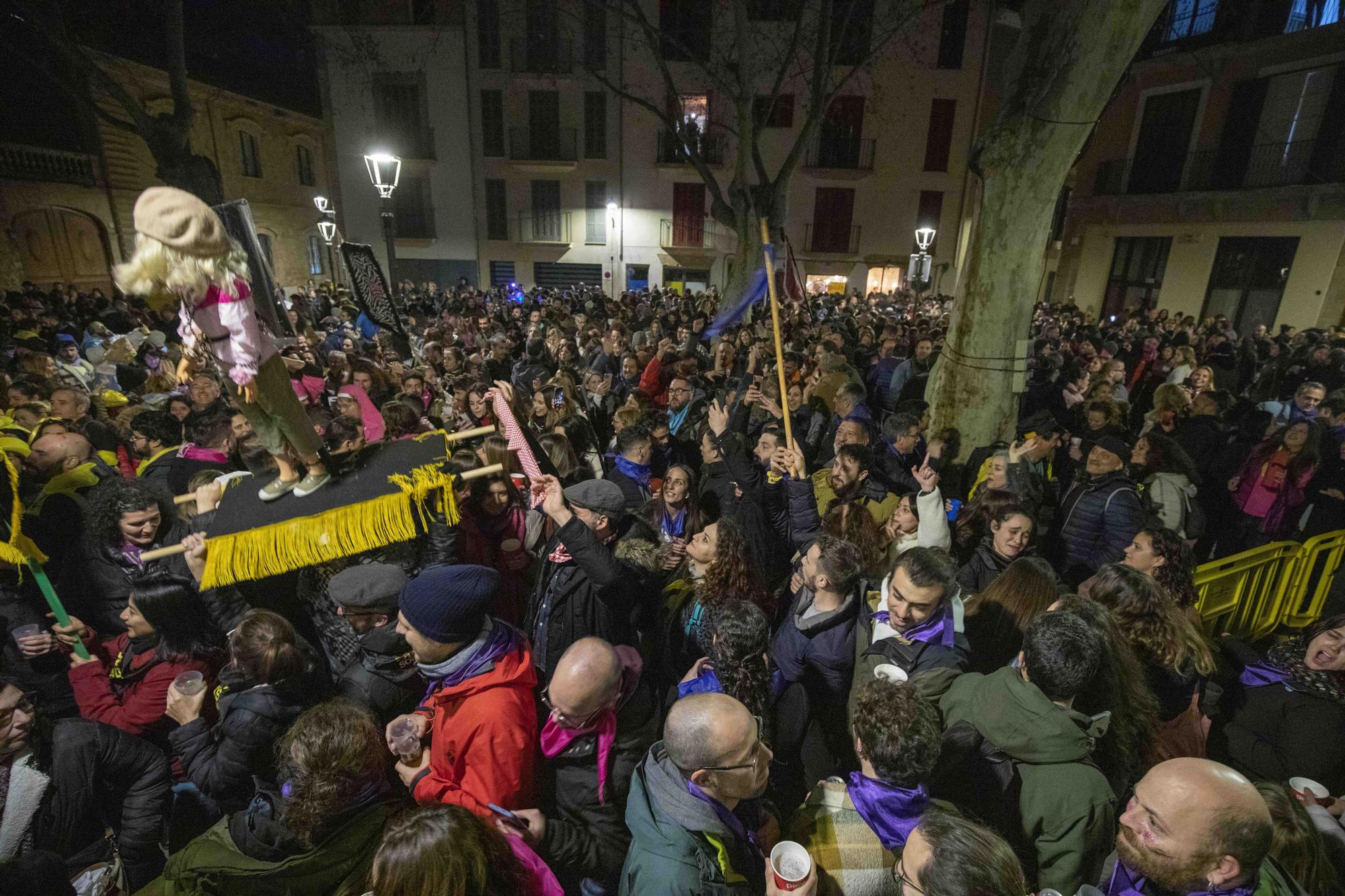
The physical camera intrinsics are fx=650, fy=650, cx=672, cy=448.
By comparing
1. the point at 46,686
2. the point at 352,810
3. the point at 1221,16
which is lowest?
the point at 46,686

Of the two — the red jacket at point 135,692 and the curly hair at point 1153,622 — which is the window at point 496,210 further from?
the curly hair at point 1153,622

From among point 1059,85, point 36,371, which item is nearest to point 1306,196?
point 1059,85

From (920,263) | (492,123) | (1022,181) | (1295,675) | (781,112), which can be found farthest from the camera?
(492,123)

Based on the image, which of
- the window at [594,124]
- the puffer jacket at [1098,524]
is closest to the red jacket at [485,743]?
the puffer jacket at [1098,524]

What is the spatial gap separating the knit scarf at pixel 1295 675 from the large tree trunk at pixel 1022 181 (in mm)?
3622

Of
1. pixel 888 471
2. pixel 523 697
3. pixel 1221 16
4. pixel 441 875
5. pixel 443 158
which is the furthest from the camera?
pixel 443 158

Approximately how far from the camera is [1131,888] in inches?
78.4

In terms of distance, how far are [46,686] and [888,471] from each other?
5.03 metres

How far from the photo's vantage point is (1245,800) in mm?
1742

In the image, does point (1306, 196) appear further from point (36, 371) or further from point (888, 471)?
point (36, 371)

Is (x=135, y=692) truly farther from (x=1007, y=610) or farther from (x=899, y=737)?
(x=1007, y=610)

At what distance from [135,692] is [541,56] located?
89.7 ft

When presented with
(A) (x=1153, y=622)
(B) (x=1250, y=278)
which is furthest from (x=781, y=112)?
(A) (x=1153, y=622)

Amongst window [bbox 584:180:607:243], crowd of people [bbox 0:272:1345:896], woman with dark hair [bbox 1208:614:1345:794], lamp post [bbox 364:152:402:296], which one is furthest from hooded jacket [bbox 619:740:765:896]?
window [bbox 584:180:607:243]
